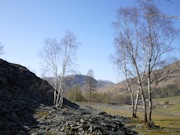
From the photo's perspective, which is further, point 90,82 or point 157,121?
point 90,82

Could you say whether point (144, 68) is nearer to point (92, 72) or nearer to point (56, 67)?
point (56, 67)

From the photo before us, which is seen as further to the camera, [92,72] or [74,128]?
[92,72]

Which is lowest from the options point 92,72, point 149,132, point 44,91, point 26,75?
point 149,132

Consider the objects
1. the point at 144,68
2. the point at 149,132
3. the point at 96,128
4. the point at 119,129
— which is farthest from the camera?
the point at 144,68

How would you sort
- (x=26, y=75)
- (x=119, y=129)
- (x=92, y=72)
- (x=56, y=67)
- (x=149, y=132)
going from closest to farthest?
(x=119, y=129) → (x=149, y=132) → (x=56, y=67) → (x=26, y=75) → (x=92, y=72)

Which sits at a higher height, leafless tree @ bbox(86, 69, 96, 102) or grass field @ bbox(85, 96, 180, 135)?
leafless tree @ bbox(86, 69, 96, 102)

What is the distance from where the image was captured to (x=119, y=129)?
1859 cm

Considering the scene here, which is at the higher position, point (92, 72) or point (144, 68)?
point (92, 72)

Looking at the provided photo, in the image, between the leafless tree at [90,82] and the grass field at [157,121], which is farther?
the leafless tree at [90,82]

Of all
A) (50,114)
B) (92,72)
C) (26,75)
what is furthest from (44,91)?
(92,72)

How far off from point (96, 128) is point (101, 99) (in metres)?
80.4

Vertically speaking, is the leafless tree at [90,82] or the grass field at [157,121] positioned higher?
the leafless tree at [90,82]

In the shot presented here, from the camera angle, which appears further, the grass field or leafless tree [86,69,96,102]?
leafless tree [86,69,96,102]

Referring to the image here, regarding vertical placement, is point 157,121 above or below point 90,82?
below
